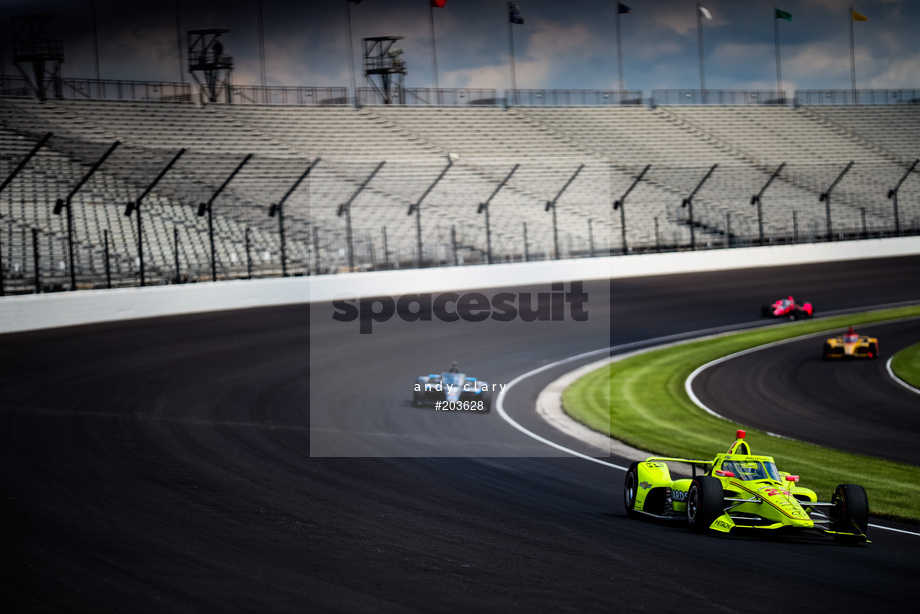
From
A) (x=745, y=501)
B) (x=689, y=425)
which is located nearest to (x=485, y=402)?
(x=689, y=425)

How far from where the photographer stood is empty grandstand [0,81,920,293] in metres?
27.8

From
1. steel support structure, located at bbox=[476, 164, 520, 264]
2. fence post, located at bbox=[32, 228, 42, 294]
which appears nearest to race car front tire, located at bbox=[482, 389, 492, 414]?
fence post, located at bbox=[32, 228, 42, 294]

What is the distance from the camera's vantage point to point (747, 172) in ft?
146

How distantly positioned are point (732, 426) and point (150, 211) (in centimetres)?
2078

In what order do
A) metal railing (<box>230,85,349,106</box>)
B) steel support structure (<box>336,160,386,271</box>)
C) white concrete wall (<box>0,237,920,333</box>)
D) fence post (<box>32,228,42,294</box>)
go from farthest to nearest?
metal railing (<box>230,85,349,106</box>), steel support structure (<box>336,160,386,271</box>), fence post (<box>32,228,42,294</box>), white concrete wall (<box>0,237,920,333</box>)

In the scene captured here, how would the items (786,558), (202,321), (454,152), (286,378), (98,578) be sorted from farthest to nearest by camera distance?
1. (454,152)
2. (202,321)
3. (286,378)
4. (786,558)
5. (98,578)

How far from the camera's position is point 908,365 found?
19.5 m

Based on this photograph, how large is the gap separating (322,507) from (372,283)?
19.0 meters

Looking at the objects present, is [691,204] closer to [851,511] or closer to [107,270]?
[107,270]

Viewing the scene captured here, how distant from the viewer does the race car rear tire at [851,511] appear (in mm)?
8281

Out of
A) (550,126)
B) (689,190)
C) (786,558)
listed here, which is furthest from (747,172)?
(786,558)

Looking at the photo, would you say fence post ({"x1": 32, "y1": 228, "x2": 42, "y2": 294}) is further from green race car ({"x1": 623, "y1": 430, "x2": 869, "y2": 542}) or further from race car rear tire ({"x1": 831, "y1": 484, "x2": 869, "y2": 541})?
race car rear tire ({"x1": 831, "y1": 484, "x2": 869, "y2": 541})

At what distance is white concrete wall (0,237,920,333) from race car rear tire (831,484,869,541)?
18.3 metres

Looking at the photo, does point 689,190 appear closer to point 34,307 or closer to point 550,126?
point 550,126
